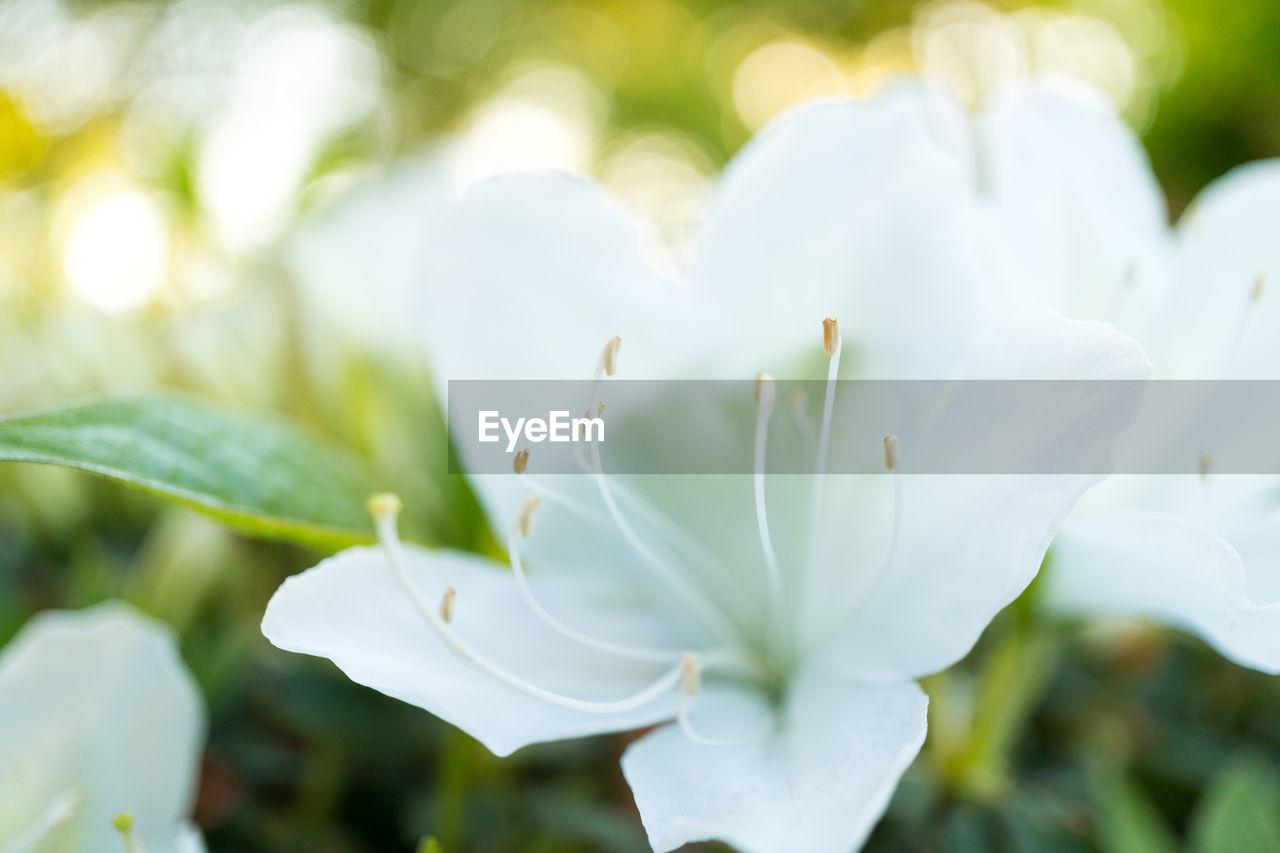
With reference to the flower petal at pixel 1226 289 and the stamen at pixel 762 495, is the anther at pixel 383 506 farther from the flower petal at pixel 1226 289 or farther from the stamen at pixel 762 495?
the flower petal at pixel 1226 289

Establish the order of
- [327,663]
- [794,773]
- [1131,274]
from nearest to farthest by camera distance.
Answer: [794,773]
[1131,274]
[327,663]

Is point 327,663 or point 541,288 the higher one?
point 541,288

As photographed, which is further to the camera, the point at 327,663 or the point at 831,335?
the point at 327,663

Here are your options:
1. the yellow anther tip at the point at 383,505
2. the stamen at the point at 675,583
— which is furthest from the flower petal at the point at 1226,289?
the yellow anther tip at the point at 383,505

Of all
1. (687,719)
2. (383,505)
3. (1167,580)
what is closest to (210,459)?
(383,505)

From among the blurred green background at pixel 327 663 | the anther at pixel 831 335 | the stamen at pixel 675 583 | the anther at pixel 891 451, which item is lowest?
the blurred green background at pixel 327 663

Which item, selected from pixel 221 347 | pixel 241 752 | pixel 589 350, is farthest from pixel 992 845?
pixel 221 347

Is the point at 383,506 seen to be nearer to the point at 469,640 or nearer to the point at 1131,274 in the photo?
the point at 469,640

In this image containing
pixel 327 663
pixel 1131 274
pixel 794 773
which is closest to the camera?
pixel 794 773
